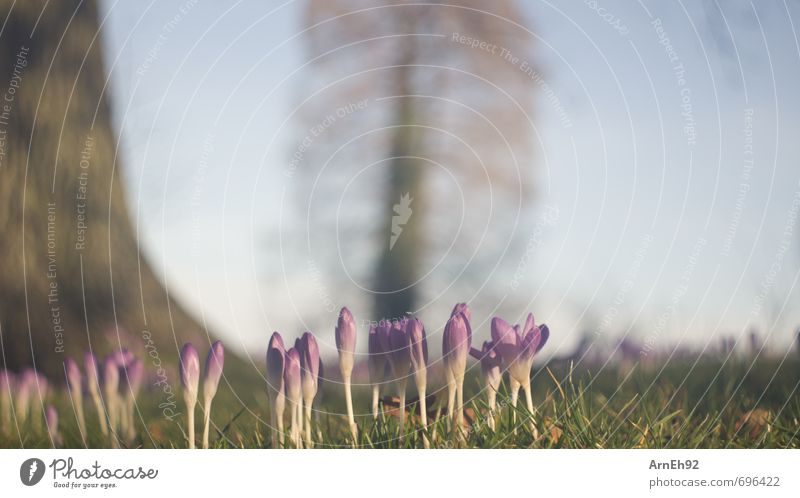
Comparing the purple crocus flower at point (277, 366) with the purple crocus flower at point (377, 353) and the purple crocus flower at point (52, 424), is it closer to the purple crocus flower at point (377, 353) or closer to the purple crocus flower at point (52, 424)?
the purple crocus flower at point (377, 353)

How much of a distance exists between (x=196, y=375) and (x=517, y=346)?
88 centimetres

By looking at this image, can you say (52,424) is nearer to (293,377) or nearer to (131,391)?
(131,391)

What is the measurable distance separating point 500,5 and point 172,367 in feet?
5.31

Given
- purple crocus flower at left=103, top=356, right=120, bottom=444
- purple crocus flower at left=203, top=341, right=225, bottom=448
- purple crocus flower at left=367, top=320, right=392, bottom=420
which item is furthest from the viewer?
purple crocus flower at left=103, top=356, right=120, bottom=444

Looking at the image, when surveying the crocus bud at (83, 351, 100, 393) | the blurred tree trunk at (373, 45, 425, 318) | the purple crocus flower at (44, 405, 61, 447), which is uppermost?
the blurred tree trunk at (373, 45, 425, 318)

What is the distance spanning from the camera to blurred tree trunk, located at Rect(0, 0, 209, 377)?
2.88 metres

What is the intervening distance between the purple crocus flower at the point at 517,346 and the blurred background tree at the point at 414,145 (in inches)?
18.2

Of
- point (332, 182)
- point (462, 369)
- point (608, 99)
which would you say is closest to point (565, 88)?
point (608, 99)

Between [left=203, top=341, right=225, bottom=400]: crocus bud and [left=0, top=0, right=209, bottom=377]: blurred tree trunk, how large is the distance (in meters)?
0.43

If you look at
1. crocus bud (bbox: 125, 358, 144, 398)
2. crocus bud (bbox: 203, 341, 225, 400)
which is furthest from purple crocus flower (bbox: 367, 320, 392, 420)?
crocus bud (bbox: 125, 358, 144, 398)

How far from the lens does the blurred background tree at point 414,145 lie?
279cm

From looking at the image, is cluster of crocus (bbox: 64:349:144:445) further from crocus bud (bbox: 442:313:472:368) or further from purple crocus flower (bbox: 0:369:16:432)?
crocus bud (bbox: 442:313:472:368)

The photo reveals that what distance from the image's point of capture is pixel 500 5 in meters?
2.87
